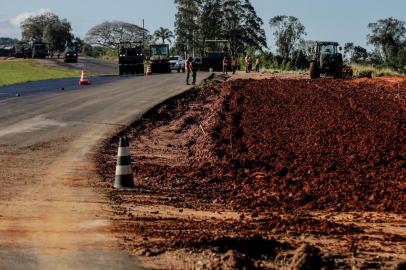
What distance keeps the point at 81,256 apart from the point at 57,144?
8.72 meters

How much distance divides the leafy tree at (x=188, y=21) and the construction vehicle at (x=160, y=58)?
5334 cm

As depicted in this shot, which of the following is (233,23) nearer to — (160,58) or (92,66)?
(92,66)

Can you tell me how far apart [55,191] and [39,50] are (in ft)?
253

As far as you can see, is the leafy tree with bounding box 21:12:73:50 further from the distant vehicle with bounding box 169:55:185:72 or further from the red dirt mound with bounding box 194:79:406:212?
the red dirt mound with bounding box 194:79:406:212

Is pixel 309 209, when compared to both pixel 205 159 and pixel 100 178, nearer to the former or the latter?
pixel 100 178

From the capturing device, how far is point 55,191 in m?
9.43

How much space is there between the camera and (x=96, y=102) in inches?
974

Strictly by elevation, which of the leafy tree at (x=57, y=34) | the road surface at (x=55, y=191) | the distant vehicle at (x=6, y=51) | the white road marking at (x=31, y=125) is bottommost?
the white road marking at (x=31, y=125)

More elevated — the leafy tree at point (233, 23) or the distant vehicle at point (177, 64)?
the leafy tree at point (233, 23)

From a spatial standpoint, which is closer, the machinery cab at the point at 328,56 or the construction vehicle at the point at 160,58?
the machinery cab at the point at 328,56

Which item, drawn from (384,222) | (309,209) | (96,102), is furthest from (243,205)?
(96,102)

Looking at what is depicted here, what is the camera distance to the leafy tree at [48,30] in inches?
4936

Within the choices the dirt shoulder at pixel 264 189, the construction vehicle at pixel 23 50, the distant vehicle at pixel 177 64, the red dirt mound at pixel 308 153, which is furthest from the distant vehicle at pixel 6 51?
the dirt shoulder at pixel 264 189

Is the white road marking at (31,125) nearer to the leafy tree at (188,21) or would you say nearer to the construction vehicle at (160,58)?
the construction vehicle at (160,58)
